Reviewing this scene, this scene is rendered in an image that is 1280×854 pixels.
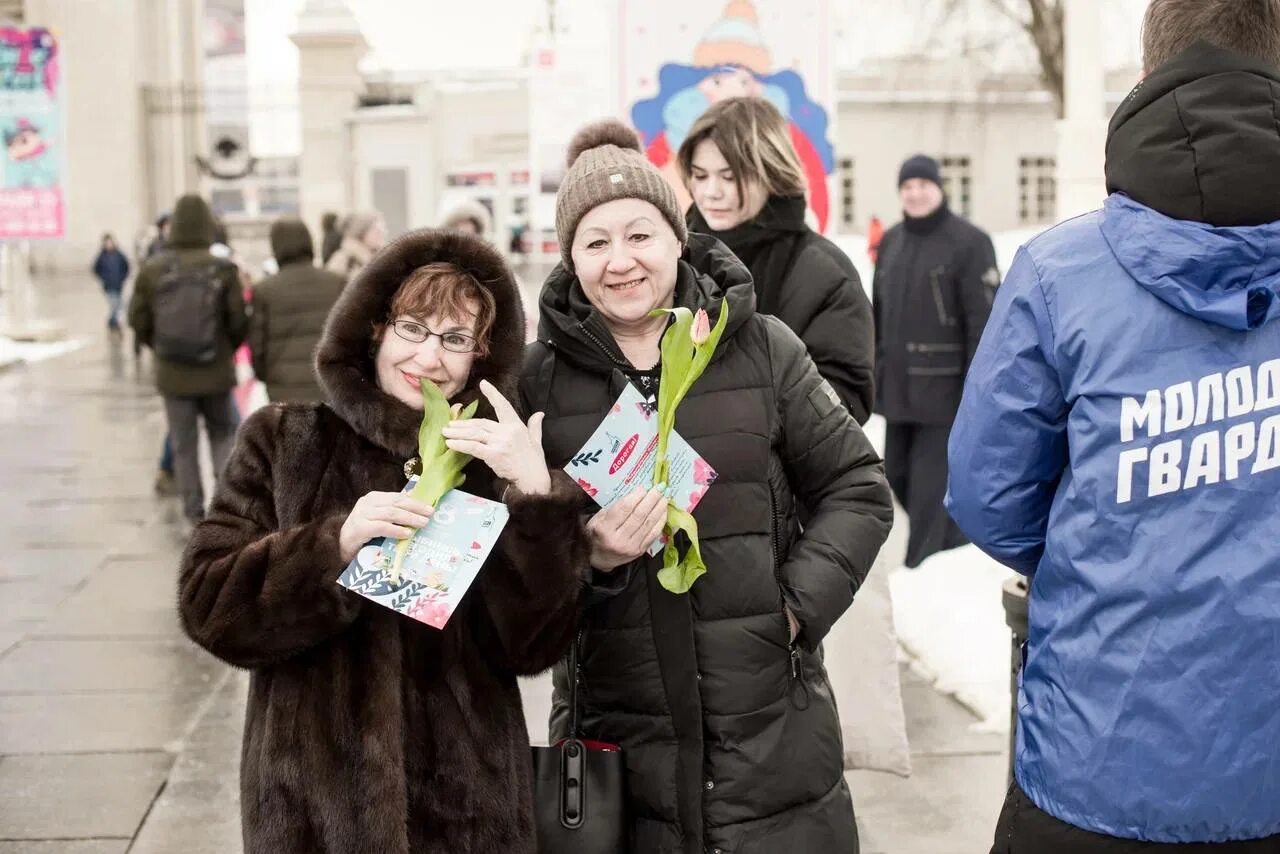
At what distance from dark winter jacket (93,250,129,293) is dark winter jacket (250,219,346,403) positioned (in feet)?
62.1

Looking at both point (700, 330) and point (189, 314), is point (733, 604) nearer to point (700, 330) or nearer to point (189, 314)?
point (700, 330)

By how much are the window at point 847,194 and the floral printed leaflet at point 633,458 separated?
43.3m

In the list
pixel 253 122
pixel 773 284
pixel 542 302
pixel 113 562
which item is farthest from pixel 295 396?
pixel 253 122

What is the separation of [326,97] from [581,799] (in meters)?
36.8

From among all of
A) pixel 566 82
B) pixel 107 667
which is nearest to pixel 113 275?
pixel 107 667

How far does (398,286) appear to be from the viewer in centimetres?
285

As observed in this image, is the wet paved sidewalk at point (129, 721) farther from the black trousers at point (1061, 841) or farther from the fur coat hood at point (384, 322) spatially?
Answer: the fur coat hood at point (384, 322)

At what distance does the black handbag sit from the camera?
2.85 meters

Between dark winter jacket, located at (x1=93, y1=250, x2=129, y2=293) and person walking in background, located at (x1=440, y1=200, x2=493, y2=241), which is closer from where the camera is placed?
person walking in background, located at (x1=440, y1=200, x2=493, y2=241)

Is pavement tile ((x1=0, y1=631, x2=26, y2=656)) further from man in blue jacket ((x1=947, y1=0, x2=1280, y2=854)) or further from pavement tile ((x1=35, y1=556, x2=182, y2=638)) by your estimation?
man in blue jacket ((x1=947, y1=0, x2=1280, y2=854))

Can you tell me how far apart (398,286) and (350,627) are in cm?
62

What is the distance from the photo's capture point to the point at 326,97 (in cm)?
3781

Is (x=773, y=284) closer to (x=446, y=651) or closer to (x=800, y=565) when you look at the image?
(x=800, y=565)

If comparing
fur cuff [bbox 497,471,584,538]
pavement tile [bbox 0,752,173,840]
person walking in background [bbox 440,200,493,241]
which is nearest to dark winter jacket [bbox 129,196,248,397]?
person walking in background [bbox 440,200,493,241]
